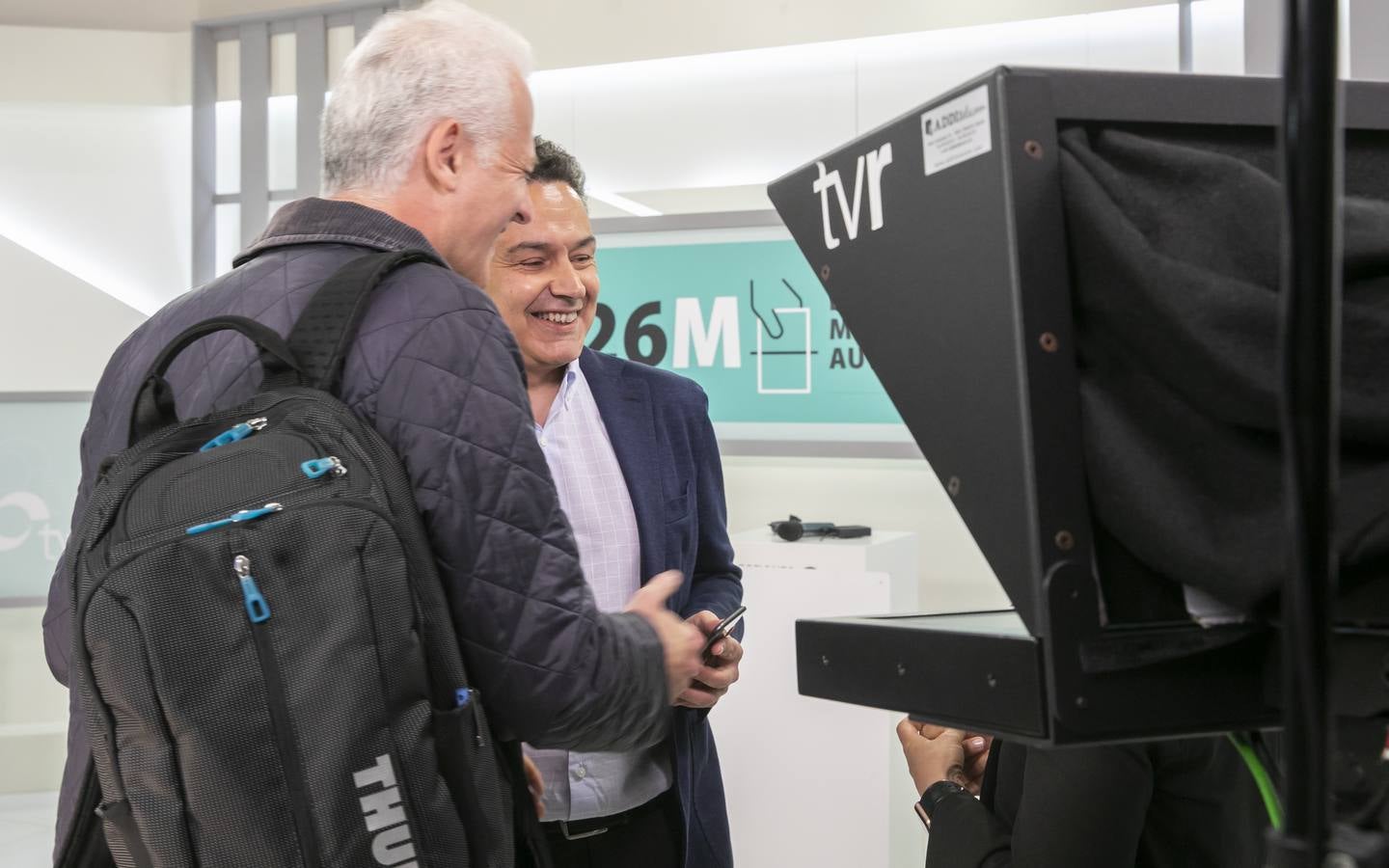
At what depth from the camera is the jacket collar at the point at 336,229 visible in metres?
1.18

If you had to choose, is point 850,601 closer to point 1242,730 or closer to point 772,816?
point 772,816

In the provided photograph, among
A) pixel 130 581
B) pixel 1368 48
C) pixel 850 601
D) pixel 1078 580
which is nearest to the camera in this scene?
pixel 1078 580

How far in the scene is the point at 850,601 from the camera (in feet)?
10.6

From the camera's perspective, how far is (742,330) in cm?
397

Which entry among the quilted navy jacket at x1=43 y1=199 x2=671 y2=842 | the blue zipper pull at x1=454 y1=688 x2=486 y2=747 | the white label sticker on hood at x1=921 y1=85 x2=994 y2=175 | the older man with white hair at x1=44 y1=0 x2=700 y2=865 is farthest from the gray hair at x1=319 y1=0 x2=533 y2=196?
the white label sticker on hood at x1=921 y1=85 x2=994 y2=175

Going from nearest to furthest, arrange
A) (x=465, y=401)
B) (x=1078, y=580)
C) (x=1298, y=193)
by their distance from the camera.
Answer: (x=1298, y=193), (x=1078, y=580), (x=465, y=401)

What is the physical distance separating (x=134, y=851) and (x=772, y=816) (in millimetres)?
2474

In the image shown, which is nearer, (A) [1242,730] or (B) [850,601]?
(A) [1242,730]

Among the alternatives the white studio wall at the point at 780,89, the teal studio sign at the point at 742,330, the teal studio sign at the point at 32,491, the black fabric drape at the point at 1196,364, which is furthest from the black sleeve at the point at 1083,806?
the teal studio sign at the point at 32,491

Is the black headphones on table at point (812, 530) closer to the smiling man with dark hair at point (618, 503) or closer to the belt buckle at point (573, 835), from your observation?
the smiling man with dark hair at point (618, 503)

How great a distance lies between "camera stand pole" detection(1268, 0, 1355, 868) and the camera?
388mm

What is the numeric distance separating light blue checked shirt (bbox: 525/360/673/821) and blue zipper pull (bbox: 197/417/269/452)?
671 mm

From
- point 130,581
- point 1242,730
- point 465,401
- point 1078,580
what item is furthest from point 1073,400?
point 130,581

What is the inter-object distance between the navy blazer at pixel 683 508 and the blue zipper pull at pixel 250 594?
3.11 ft
